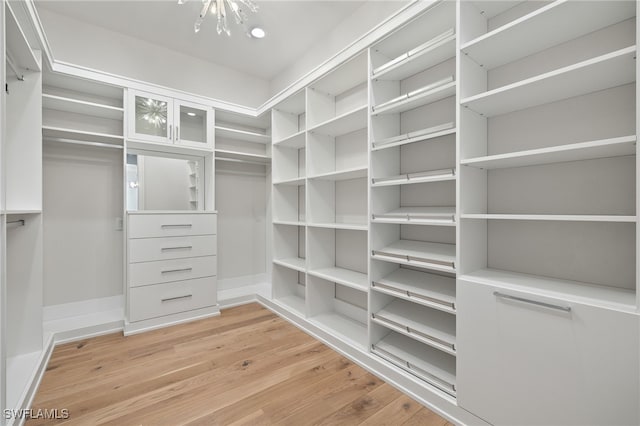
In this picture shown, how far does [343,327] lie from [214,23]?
3.02 m

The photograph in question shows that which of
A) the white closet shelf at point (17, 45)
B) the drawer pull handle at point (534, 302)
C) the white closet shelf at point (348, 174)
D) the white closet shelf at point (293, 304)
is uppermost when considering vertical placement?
the white closet shelf at point (17, 45)

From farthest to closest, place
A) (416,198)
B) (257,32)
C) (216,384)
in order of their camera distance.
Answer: (257,32) < (416,198) < (216,384)

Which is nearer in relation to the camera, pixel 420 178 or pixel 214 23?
pixel 420 178

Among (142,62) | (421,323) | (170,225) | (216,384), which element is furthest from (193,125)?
(421,323)

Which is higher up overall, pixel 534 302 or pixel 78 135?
pixel 78 135

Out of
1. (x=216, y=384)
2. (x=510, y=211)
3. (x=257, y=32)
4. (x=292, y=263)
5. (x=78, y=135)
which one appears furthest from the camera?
(x=292, y=263)

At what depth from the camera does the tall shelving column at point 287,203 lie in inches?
116

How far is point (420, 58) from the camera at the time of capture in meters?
1.73

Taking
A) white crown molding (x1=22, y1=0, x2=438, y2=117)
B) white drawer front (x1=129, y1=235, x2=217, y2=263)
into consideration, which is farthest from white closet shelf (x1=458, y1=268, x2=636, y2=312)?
white drawer front (x1=129, y1=235, x2=217, y2=263)

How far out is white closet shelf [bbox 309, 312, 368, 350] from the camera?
212 centimetres

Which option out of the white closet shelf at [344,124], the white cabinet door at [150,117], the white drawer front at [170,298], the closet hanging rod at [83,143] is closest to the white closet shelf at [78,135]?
the closet hanging rod at [83,143]

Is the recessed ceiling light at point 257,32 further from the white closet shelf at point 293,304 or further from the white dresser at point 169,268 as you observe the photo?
the white closet shelf at point 293,304

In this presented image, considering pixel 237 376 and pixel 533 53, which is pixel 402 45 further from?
pixel 237 376

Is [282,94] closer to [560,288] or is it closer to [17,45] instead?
[17,45]
